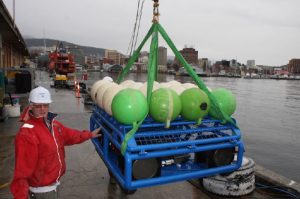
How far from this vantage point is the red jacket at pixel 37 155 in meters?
2.60

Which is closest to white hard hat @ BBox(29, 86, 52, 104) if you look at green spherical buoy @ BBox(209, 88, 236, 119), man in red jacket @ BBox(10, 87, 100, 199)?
man in red jacket @ BBox(10, 87, 100, 199)

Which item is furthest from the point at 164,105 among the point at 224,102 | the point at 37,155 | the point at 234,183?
the point at 234,183

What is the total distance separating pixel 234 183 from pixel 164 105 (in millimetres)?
2362

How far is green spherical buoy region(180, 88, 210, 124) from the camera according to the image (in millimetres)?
3718

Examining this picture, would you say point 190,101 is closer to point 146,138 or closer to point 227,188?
point 146,138

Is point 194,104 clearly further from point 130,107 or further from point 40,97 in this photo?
point 40,97

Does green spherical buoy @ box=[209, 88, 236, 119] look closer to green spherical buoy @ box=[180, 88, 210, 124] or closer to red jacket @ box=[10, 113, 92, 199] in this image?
green spherical buoy @ box=[180, 88, 210, 124]

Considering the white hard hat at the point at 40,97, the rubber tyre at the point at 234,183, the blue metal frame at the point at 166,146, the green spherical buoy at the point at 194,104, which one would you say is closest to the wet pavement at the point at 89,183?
the rubber tyre at the point at 234,183

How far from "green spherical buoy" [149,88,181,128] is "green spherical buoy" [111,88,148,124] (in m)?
0.15

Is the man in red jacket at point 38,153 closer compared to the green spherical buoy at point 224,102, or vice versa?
the man in red jacket at point 38,153

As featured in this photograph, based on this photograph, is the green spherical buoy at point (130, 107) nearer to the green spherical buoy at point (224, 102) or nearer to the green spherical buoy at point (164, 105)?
→ the green spherical buoy at point (164, 105)

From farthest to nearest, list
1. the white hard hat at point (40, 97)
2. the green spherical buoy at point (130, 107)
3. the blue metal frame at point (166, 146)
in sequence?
the green spherical buoy at point (130, 107)
the blue metal frame at point (166, 146)
the white hard hat at point (40, 97)

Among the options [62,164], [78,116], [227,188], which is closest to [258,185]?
[227,188]

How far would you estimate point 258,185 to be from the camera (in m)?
5.69
